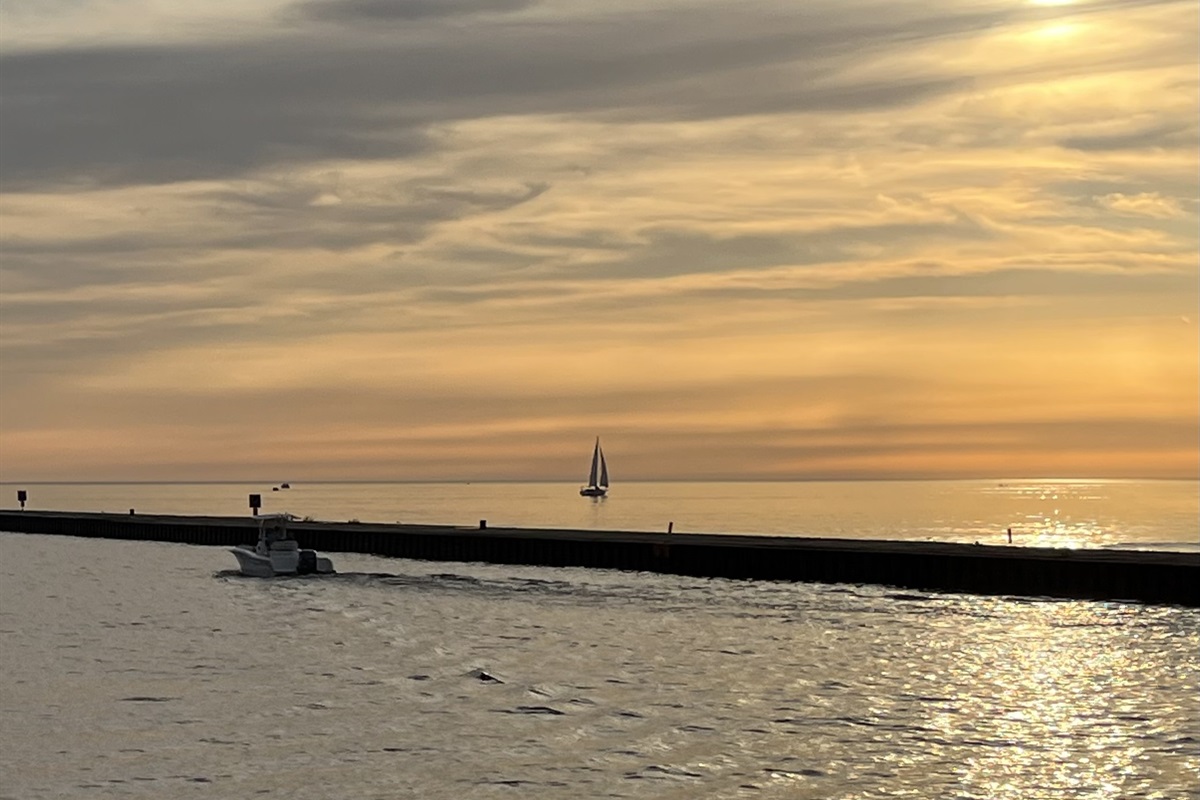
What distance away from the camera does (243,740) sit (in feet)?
120

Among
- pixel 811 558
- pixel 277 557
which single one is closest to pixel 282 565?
pixel 277 557

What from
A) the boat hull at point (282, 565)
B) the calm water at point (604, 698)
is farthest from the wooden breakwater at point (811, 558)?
the boat hull at point (282, 565)

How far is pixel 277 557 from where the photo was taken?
8688 cm

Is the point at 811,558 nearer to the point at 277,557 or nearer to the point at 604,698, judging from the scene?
the point at 277,557

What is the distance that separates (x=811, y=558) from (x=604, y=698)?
4073cm

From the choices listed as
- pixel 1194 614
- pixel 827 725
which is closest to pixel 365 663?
pixel 827 725

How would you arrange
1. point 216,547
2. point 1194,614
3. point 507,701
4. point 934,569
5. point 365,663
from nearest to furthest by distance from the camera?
point 507,701, point 365,663, point 1194,614, point 934,569, point 216,547

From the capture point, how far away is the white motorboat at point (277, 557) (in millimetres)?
87125

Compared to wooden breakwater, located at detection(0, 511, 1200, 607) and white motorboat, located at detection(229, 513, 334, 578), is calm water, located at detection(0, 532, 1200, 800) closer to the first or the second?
wooden breakwater, located at detection(0, 511, 1200, 607)

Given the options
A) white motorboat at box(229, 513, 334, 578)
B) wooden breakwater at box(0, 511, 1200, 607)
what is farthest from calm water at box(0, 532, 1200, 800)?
white motorboat at box(229, 513, 334, 578)

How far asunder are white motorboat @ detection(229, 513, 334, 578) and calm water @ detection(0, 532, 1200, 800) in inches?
497

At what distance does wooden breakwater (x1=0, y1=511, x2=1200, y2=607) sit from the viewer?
224 ft

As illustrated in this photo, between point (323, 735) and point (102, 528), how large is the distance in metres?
112

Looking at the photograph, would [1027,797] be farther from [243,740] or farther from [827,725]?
[243,740]
